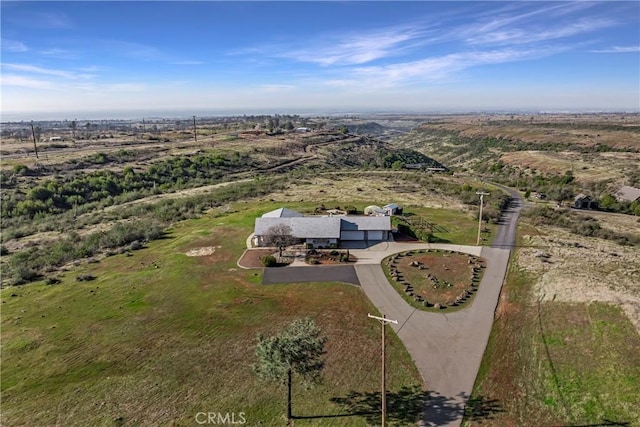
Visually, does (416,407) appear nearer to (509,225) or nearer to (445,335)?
(445,335)

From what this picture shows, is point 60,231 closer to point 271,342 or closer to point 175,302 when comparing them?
point 175,302

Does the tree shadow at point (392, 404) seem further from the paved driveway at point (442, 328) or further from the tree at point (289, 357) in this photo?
the tree at point (289, 357)

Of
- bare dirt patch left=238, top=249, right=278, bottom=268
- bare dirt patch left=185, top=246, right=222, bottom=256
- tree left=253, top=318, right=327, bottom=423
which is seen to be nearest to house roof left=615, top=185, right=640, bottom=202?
bare dirt patch left=238, top=249, right=278, bottom=268

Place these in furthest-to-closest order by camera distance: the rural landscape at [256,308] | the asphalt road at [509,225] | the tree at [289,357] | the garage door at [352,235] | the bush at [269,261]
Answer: the garage door at [352,235] → the asphalt road at [509,225] → the bush at [269,261] → the rural landscape at [256,308] → the tree at [289,357]

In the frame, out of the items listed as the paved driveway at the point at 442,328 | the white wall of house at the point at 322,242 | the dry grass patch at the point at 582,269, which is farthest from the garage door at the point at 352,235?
the dry grass patch at the point at 582,269

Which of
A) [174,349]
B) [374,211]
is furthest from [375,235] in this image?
[174,349]
